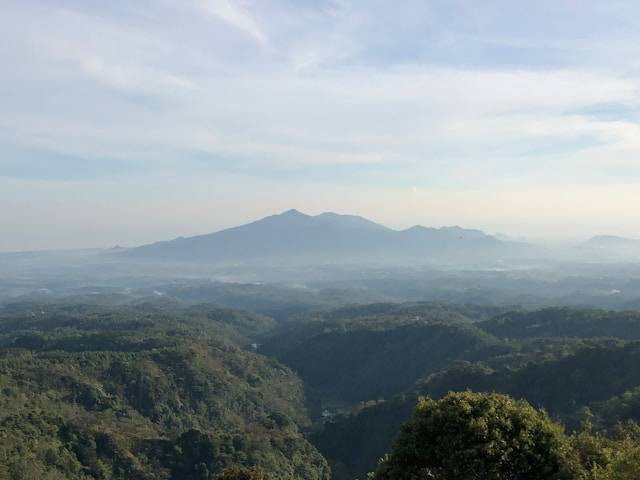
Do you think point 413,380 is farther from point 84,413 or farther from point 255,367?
point 84,413

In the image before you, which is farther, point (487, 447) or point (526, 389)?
point (526, 389)

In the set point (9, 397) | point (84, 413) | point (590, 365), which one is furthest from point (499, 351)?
point (9, 397)

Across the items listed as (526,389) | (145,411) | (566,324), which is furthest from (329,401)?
(566,324)

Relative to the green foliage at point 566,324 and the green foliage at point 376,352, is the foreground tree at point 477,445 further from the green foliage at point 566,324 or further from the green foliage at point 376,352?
the green foliage at point 566,324

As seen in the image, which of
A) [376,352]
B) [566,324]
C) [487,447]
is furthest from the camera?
[376,352]

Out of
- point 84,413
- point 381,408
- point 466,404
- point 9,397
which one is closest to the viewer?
point 466,404

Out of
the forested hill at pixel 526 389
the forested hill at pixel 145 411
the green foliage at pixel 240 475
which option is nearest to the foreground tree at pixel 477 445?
the green foliage at pixel 240 475

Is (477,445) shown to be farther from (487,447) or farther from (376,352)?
(376,352)
